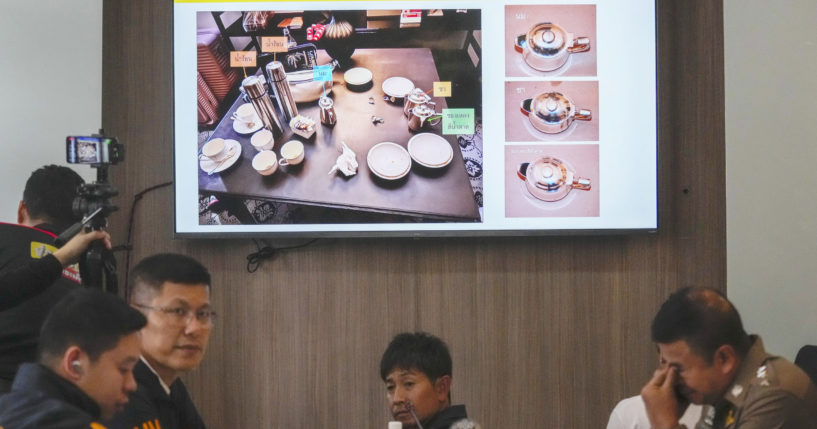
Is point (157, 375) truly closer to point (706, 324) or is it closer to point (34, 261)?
point (34, 261)

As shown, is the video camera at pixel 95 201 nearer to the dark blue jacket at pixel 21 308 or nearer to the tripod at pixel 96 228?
the tripod at pixel 96 228

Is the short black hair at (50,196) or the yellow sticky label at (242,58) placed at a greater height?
the yellow sticky label at (242,58)

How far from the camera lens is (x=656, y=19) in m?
4.22

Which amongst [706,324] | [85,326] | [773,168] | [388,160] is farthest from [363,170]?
[85,326]

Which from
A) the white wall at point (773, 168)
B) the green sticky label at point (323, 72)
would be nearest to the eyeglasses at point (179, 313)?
the green sticky label at point (323, 72)

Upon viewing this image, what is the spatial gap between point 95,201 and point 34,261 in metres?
0.27

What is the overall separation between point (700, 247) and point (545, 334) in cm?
78

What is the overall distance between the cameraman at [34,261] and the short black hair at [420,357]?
0.98 m

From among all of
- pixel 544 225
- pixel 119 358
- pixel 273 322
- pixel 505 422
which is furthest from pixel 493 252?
pixel 119 358

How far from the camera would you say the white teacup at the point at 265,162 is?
4.21m

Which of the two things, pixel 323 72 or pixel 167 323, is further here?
pixel 323 72

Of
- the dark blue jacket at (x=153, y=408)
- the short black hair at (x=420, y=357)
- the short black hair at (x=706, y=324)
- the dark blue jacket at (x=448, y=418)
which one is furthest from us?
the short black hair at (x=420, y=357)

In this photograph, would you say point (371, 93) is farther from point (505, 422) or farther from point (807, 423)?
point (807, 423)

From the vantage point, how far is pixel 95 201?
317 centimetres
